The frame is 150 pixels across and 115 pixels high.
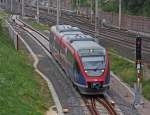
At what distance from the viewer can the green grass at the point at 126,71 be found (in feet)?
118

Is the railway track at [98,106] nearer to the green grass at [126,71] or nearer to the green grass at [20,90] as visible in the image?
the green grass at [20,90]

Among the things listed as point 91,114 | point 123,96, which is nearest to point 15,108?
point 91,114

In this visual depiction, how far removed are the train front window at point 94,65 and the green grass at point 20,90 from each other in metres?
3.09

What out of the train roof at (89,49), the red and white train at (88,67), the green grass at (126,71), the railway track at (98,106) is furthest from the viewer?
the green grass at (126,71)

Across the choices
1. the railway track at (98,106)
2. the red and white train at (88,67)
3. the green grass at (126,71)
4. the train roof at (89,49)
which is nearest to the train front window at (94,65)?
the red and white train at (88,67)

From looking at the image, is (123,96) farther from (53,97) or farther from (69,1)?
(69,1)

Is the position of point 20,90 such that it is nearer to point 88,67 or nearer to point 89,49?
point 88,67

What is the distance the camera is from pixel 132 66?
42906 mm

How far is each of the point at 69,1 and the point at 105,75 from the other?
432ft

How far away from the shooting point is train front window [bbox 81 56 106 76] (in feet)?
108

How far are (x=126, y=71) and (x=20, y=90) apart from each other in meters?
13.3

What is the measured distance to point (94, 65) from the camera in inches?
1309

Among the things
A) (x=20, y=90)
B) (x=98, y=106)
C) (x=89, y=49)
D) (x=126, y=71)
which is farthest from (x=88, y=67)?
(x=126, y=71)

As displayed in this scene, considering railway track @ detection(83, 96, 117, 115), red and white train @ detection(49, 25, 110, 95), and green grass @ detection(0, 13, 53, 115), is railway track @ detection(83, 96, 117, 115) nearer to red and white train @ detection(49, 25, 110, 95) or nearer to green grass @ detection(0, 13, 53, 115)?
red and white train @ detection(49, 25, 110, 95)
